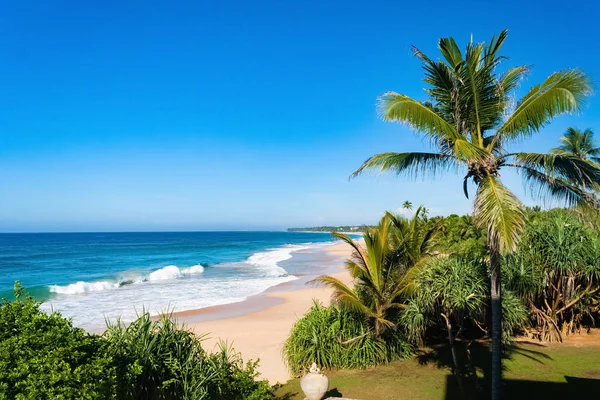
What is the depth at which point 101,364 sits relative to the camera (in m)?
4.41

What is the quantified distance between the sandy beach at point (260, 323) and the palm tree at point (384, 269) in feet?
8.55

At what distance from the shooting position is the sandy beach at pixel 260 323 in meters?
12.1

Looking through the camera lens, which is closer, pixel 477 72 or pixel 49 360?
pixel 49 360

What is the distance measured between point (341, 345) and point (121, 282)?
26464 millimetres

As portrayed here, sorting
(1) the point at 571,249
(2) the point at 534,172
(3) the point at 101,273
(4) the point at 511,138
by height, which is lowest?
(3) the point at 101,273

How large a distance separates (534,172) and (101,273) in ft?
128

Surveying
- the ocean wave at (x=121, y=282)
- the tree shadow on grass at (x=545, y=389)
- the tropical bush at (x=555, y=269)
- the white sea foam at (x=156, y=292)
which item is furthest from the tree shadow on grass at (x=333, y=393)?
the ocean wave at (x=121, y=282)

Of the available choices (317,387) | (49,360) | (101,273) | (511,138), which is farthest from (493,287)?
(101,273)

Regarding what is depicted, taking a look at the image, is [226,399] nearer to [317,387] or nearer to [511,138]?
[317,387]

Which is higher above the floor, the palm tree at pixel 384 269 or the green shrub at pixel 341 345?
the palm tree at pixel 384 269

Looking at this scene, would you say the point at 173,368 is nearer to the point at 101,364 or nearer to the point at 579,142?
the point at 101,364

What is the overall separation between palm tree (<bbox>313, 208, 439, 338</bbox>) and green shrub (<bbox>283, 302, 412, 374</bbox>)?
0.31 m

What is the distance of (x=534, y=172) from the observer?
6.91 metres

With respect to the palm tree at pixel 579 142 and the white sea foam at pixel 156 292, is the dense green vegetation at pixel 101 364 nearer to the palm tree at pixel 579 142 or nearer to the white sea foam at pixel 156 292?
the white sea foam at pixel 156 292
